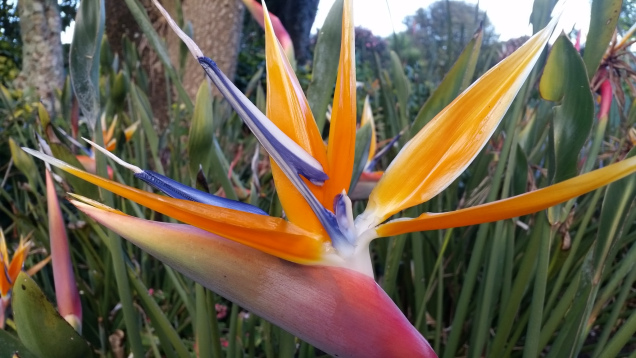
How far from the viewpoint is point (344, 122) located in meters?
0.32

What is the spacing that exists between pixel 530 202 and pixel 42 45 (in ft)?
7.49

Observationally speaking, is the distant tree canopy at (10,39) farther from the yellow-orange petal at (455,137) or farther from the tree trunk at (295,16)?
the yellow-orange petal at (455,137)

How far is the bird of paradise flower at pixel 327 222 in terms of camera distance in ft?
0.91

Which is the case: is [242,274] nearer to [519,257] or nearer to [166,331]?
[166,331]

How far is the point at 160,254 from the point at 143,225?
0.06 ft

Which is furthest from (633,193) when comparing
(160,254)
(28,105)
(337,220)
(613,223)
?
(28,105)

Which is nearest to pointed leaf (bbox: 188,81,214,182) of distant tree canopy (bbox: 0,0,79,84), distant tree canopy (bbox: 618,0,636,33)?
distant tree canopy (bbox: 618,0,636,33)

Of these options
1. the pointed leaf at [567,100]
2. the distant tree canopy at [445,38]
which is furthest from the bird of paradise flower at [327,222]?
the distant tree canopy at [445,38]

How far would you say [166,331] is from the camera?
1.67 ft

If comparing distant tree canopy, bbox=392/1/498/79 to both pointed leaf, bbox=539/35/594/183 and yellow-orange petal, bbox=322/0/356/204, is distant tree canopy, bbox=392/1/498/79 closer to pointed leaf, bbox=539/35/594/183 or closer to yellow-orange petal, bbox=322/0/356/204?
pointed leaf, bbox=539/35/594/183

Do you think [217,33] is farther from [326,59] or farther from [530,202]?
[530,202]

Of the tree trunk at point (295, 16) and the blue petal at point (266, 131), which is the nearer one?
the blue petal at point (266, 131)

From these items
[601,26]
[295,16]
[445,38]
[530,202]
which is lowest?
[530,202]

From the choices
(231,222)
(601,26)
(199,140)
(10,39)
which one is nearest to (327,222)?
(231,222)
